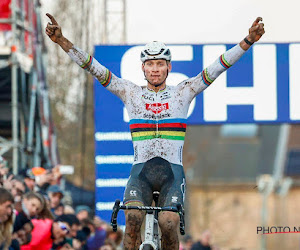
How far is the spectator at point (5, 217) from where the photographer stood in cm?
1161

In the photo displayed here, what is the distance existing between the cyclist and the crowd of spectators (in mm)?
1563

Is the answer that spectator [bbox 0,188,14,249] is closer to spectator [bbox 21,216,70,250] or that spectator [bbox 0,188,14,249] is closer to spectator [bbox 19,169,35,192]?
spectator [bbox 21,216,70,250]

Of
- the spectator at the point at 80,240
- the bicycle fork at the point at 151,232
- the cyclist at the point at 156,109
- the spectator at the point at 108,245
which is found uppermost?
the cyclist at the point at 156,109

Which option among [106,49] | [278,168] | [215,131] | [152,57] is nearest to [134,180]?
[152,57]

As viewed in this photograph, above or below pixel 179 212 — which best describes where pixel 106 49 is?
above

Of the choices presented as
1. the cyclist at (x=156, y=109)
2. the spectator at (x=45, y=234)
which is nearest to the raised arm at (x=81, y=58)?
the cyclist at (x=156, y=109)

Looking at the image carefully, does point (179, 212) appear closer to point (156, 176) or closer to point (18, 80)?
point (156, 176)

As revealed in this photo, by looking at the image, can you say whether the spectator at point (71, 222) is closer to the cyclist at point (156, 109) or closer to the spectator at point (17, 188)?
the spectator at point (17, 188)

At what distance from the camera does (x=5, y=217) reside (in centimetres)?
1180

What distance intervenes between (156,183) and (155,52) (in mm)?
1383

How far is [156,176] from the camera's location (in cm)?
1120

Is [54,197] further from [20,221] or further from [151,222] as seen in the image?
[151,222]

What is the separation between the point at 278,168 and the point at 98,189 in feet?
187

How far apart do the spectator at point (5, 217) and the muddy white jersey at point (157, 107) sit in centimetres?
146
